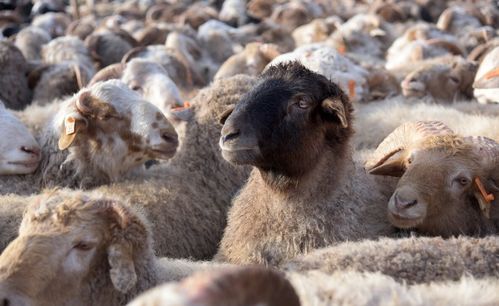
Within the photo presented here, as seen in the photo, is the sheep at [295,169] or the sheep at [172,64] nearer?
the sheep at [295,169]

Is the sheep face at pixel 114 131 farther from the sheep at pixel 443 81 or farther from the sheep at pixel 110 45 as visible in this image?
the sheep at pixel 110 45

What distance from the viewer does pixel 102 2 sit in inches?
1221

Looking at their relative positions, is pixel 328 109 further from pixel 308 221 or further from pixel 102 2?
pixel 102 2

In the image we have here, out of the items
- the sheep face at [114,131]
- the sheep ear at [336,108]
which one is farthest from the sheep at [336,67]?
the sheep ear at [336,108]

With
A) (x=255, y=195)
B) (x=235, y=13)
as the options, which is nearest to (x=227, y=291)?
(x=255, y=195)

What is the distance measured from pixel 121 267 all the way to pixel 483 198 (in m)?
2.18

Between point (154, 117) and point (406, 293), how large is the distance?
2.95m

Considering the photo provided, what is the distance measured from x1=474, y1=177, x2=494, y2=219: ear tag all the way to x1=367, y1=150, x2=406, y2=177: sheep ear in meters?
0.47

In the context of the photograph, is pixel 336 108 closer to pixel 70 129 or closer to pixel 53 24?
pixel 70 129

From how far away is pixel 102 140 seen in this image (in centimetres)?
532

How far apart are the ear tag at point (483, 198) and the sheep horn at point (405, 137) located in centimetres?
47

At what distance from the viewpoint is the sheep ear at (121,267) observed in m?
3.23

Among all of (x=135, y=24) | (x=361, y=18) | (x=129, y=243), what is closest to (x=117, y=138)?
(x=129, y=243)

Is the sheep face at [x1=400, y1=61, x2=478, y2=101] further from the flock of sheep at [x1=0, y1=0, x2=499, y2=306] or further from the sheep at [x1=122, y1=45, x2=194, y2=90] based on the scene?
the sheep at [x1=122, y1=45, x2=194, y2=90]
